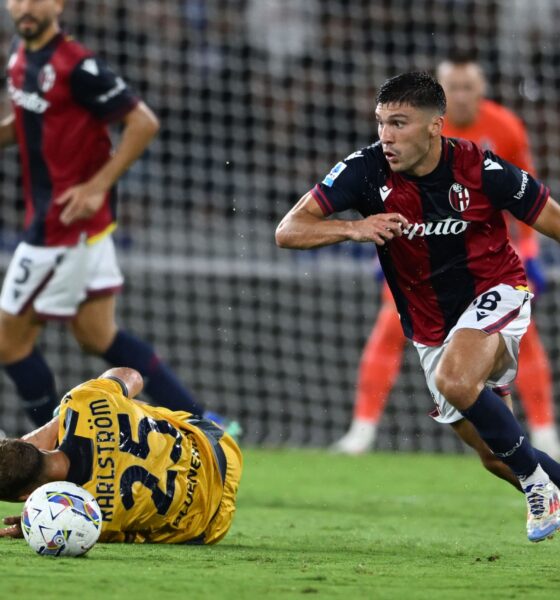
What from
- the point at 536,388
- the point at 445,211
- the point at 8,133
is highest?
the point at 8,133

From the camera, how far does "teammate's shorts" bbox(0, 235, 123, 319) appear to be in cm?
659

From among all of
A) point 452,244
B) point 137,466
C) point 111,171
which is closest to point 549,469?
point 452,244

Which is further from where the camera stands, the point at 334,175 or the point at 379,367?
the point at 379,367

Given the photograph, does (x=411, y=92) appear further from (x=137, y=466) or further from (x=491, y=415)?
(x=137, y=466)

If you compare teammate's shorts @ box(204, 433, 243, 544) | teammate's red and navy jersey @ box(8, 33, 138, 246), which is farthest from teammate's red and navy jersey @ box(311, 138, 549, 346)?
teammate's red and navy jersey @ box(8, 33, 138, 246)

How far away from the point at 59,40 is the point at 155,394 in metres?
1.85

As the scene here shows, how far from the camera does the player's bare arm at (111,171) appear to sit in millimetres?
6426

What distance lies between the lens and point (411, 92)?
15.7 feet

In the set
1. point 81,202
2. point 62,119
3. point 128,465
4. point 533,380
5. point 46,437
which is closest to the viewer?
point 128,465

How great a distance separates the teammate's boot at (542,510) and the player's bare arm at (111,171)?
8.96 ft

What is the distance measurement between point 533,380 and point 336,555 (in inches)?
167

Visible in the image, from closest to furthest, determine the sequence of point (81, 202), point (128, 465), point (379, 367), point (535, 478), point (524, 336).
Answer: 1. point (128, 465)
2. point (535, 478)
3. point (81, 202)
4. point (524, 336)
5. point (379, 367)

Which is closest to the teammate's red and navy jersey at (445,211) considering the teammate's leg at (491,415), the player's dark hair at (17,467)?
the teammate's leg at (491,415)

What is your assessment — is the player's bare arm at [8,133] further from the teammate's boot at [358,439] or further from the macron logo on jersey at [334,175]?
the teammate's boot at [358,439]
